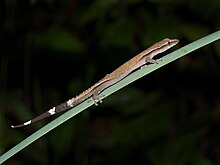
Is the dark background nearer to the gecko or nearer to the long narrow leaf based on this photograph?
the gecko

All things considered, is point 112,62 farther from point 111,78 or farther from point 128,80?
point 128,80

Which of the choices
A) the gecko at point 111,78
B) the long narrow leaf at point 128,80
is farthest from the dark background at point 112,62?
the long narrow leaf at point 128,80

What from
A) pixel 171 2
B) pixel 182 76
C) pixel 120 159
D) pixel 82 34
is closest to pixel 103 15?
pixel 171 2

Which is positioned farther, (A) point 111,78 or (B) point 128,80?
(A) point 111,78

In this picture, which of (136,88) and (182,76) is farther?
(182,76)

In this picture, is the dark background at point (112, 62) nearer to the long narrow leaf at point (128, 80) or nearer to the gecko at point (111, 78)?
the gecko at point (111, 78)

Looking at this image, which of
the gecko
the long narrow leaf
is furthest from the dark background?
the long narrow leaf

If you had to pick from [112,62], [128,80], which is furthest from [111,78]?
[112,62]

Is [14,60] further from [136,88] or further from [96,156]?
[96,156]
